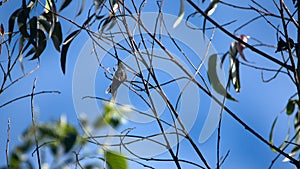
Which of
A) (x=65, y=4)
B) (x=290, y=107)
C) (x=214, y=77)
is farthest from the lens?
(x=290, y=107)

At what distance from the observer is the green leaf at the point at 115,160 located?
1324 millimetres

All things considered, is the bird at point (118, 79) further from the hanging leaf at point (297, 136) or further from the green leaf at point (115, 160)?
the hanging leaf at point (297, 136)

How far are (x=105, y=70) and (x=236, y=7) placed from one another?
366mm

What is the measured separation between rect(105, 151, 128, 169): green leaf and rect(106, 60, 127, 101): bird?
144 millimetres

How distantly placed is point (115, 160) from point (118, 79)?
0.69 ft

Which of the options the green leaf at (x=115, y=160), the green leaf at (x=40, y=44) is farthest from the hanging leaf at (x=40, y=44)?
the green leaf at (x=115, y=160)

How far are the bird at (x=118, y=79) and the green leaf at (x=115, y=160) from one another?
144 millimetres

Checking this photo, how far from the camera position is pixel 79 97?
1274mm

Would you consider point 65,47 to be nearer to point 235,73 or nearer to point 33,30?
point 33,30

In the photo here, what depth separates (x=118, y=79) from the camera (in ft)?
4.23

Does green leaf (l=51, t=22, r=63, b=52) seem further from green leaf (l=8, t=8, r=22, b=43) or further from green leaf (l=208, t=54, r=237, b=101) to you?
green leaf (l=208, t=54, r=237, b=101)

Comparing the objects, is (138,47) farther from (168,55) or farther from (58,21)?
(58,21)

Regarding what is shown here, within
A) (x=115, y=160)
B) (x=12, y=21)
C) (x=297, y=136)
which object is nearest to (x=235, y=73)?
(x=297, y=136)

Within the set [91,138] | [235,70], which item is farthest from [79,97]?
[235,70]
